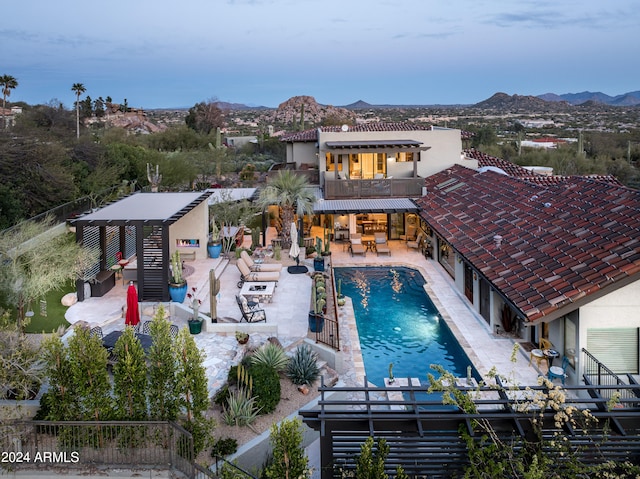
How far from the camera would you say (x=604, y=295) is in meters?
13.7

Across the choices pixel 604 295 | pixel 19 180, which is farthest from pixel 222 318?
pixel 19 180

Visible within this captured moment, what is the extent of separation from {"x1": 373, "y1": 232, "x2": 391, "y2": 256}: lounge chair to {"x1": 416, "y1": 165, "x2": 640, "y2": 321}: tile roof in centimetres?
468

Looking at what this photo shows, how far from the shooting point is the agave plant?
1438 centimetres

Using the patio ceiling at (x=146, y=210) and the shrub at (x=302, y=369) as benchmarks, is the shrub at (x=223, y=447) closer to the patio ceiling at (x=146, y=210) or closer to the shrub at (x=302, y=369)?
the shrub at (x=302, y=369)

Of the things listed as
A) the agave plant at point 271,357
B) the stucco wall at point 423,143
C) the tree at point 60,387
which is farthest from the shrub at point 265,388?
the stucco wall at point 423,143

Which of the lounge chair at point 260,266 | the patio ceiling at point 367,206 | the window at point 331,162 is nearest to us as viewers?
the lounge chair at point 260,266

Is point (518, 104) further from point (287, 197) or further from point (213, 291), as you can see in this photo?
point (213, 291)

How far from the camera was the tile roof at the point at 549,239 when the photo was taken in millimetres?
13844

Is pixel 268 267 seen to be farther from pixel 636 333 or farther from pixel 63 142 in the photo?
pixel 63 142

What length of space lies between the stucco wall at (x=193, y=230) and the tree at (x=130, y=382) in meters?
15.7

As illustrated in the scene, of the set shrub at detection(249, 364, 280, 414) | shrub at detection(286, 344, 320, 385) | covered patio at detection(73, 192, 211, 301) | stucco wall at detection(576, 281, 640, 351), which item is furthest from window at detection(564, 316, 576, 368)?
covered patio at detection(73, 192, 211, 301)

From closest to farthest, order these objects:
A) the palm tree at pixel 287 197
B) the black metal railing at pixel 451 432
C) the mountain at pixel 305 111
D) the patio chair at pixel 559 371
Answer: the black metal railing at pixel 451 432 → the patio chair at pixel 559 371 → the palm tree at pixel 287 197 → the mountain at pixel 305 111

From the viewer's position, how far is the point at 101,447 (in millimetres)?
10430

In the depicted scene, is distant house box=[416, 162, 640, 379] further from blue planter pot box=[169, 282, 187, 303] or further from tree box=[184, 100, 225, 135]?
tree box=[184, 100, 225, 135]
